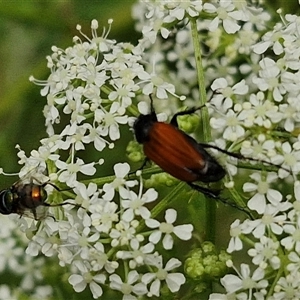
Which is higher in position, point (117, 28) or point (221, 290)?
point (117, 28)

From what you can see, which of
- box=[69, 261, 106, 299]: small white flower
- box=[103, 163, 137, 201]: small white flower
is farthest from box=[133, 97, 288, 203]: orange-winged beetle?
box=[69, 261, 106, 299]: small white flower

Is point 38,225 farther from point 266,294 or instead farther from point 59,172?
point 266,294

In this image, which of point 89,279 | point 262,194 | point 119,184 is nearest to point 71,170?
point 119,184

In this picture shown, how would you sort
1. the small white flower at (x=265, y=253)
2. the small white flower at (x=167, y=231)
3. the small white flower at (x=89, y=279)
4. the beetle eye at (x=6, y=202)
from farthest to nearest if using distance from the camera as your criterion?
the beetle eye at (x=6, y=202), the small white flower at (x=89, y=279), the small white flower at (x=167, y=231), the small white flower at (x=265, y=253)

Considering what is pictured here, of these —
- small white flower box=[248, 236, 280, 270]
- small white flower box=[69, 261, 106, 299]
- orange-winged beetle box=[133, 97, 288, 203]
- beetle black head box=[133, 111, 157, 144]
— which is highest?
beetle black head box=[133, 111, 157, 144]

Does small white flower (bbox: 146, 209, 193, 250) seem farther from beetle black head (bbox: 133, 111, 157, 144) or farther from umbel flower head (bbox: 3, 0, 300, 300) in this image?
beetle black head (bbox: 133, 111, 157, 144)

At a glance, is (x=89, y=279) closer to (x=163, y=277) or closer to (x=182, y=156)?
(x=163, y=277)

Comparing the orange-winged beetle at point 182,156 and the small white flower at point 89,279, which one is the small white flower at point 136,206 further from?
the small white flower at point 89,279

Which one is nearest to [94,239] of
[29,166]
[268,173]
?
[29,166]

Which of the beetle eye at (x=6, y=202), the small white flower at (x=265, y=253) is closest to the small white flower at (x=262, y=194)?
the small white flower at (x=265, y=253)
